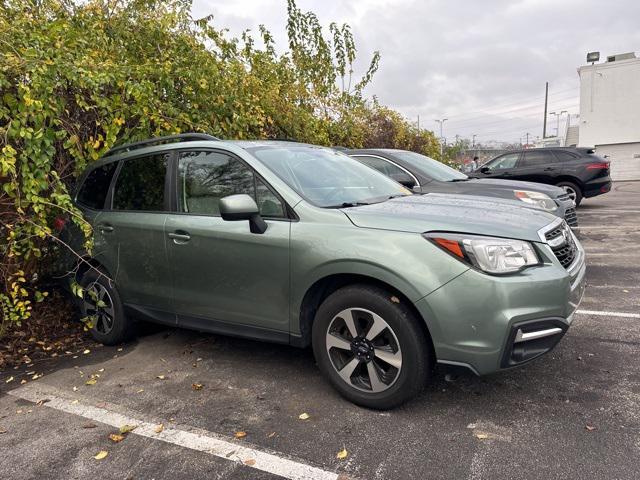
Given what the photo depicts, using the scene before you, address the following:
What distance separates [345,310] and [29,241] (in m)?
2.85

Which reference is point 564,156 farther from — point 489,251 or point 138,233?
point 138,233

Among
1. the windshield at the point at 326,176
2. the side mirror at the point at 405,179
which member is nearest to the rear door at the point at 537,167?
the side mirror at the point at 405,179

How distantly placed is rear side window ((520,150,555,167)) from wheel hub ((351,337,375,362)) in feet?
36.1

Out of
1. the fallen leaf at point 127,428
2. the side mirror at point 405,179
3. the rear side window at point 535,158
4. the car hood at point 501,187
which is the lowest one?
the fallen leaf at point 127,428

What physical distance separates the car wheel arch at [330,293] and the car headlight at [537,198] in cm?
381

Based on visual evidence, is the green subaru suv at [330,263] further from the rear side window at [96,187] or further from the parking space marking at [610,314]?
the parking space marking at [610,314]

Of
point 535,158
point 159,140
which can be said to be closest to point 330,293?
point 159,140

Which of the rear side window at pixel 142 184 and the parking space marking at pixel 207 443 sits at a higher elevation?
the rear side window at pixel 142 184

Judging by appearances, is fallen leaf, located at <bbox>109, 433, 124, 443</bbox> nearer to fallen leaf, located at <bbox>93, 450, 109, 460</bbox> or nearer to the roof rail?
fallen leaf, located at <bbox>93, 450, 109, 460</bbox>

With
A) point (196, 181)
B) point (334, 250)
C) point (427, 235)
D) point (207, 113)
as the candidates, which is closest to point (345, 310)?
point (334, 250)

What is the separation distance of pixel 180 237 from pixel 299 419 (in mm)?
1590

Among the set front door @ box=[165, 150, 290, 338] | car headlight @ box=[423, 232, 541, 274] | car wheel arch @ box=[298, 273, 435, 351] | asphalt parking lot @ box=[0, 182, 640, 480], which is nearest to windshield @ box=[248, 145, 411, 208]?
front door @ box=[165, 150, 290, 338]

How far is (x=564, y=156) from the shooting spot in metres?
12.1

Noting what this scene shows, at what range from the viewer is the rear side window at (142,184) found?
3922mm
